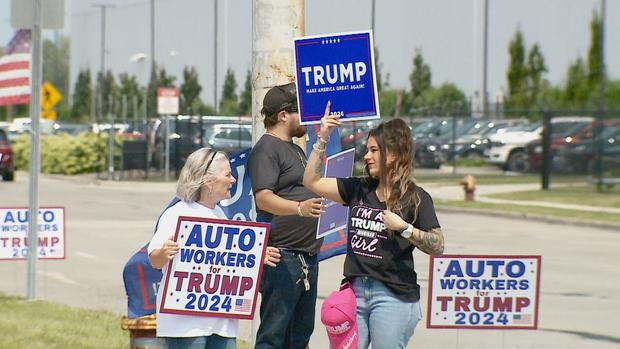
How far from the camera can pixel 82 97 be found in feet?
254

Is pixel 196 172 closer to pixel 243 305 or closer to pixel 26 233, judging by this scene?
pixel 243 305

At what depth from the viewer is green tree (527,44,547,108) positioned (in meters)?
58.1

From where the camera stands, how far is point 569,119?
131 ft

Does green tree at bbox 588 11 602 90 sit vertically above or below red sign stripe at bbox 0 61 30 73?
above

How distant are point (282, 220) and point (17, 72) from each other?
22.4ft

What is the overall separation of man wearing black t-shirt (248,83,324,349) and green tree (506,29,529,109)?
50226 mm

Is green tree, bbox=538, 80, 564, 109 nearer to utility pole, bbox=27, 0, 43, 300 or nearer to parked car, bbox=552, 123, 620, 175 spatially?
parked car, bbox=552, 123, 620, 175

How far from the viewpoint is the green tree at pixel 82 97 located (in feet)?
229

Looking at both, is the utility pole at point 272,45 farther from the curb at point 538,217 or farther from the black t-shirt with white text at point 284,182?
the curb at point 538,217

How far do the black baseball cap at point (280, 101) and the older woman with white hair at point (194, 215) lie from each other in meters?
Answer: 0.93

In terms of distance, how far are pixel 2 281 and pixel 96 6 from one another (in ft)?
153

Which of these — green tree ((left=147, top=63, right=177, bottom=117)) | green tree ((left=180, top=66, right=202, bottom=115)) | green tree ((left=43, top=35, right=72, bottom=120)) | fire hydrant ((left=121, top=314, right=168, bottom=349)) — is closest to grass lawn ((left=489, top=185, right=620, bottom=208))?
green tree ((left=180, top=66, right=202, bottom=115))

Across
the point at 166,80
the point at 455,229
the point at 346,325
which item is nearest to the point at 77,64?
the point at 166,80

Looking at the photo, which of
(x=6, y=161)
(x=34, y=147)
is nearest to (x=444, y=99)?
(x=6, y=161)
